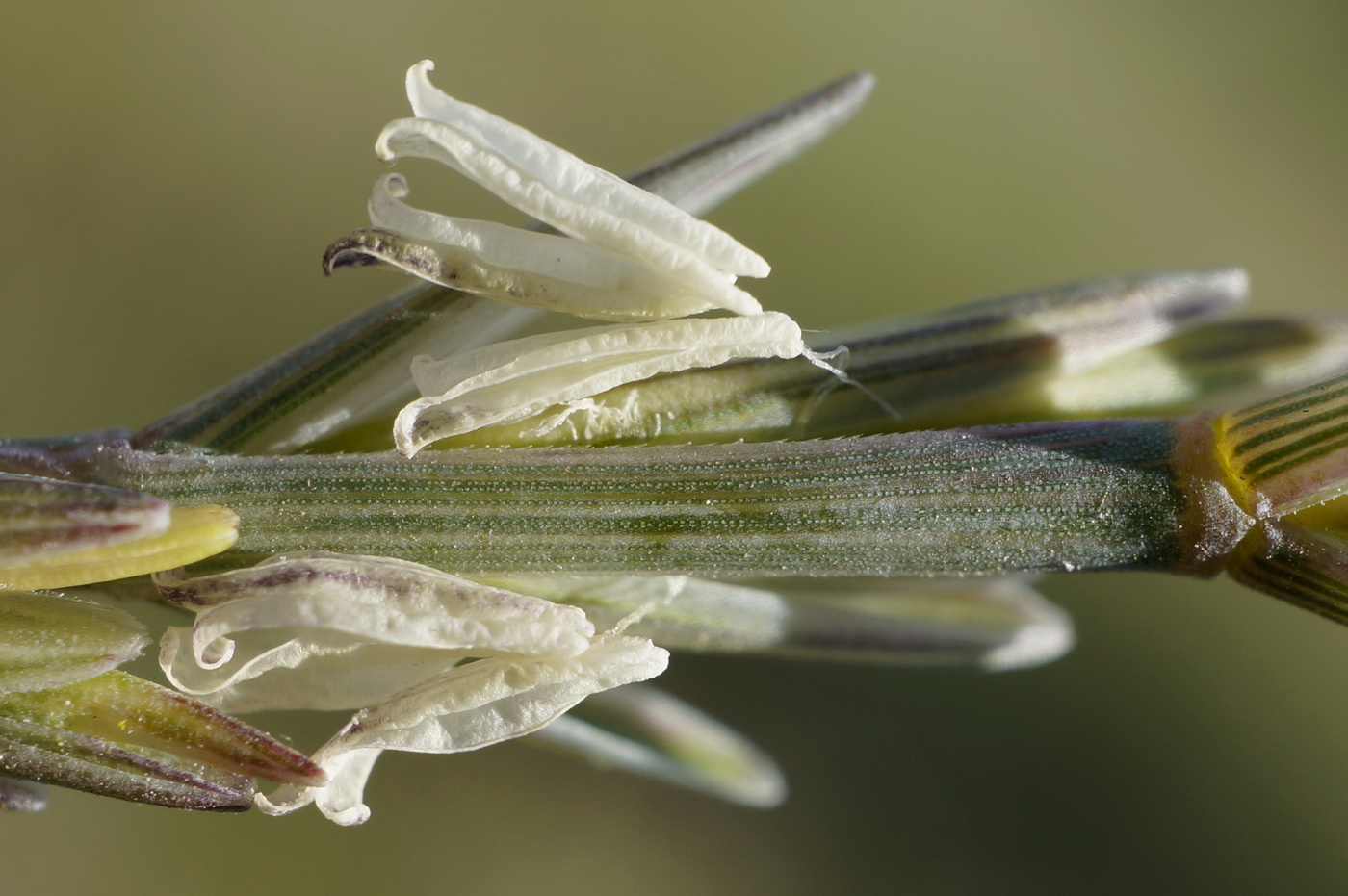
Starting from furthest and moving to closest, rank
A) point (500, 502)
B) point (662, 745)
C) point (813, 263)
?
1. point (813, 263)
2. point (662, 745)
3. point (500, 502)

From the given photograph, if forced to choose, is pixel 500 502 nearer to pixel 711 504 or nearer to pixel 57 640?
pixel 711 504

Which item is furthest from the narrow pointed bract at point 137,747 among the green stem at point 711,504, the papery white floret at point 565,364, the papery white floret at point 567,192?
the papery white floret at point 567,192

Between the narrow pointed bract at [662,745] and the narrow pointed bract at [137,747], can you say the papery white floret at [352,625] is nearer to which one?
the narrow pointed bract at [137,747]

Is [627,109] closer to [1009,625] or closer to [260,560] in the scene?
[1009,625]

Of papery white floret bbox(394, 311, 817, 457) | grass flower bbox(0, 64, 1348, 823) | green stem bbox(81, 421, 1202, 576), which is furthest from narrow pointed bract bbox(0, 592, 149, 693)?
papery white floret bbox(394, 311, 817, 457)

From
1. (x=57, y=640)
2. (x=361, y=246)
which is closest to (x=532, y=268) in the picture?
(x=361, y=246)

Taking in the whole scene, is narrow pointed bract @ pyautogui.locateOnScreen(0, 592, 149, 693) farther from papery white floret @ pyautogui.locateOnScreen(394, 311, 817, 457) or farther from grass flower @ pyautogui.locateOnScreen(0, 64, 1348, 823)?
papery white floret @ pyautogui.locateOnScreen(394, 311, 817, 457)
